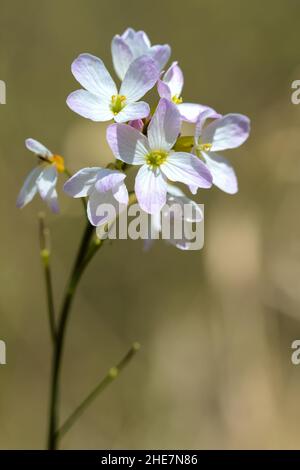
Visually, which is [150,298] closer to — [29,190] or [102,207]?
[29,190]

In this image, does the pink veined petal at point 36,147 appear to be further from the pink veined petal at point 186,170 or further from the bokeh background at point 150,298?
the bokeh background at point 150,298

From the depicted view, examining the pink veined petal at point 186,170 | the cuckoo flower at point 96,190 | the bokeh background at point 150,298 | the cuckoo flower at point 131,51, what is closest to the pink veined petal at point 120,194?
the cuckoo flower at point 96,190

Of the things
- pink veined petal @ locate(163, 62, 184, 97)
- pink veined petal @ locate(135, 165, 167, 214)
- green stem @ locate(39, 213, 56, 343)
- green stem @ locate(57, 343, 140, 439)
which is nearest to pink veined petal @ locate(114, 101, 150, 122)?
pink veined petal @ locate(135, 165, 167, 214)

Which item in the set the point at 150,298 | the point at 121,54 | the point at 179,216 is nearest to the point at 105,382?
the point at 179,216

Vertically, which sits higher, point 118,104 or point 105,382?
point 118,104

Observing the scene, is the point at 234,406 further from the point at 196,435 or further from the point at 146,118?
the point at 146,118

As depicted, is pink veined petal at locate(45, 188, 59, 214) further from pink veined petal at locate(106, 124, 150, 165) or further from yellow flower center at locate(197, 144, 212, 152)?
yellow flower center at locate(197, 144, 212, 152)
